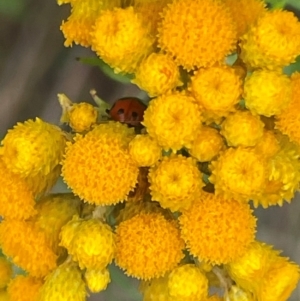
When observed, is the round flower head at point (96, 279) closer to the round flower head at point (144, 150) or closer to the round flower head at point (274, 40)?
the round flower head at point (144, 150)

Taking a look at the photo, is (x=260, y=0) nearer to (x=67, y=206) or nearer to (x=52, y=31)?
(x=67, y=206)

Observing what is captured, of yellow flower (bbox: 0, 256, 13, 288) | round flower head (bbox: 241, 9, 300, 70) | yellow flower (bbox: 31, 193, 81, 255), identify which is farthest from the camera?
yellow flower (bbox: 0, 256, 13, 288)

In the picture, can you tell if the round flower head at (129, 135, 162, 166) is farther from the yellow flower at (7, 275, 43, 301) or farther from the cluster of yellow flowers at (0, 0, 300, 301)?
the yellow flower at (7, 275, 43, 301)

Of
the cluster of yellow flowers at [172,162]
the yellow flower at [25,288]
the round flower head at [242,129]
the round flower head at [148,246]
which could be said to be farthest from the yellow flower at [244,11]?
the yellow flower at [25,288]

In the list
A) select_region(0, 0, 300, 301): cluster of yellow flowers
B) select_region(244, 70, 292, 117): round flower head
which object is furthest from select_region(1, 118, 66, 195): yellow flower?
select_region(244, 70, 292, 117): round flower head

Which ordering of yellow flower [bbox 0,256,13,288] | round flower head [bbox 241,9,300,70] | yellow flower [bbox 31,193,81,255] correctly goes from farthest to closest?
yellow flower [bbox 0,256,13,288], yellow flower [bbox 31,193,81,255], round flower head [bbox 241,9,300,70]

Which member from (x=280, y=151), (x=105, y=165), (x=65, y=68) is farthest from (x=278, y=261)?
(x=65, y=68)

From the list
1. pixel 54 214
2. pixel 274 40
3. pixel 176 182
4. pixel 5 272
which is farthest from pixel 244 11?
pixel 5 272
